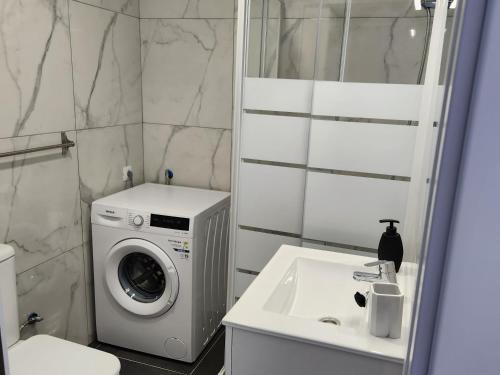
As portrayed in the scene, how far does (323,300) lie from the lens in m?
1.63

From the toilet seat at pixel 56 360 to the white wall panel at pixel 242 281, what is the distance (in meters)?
0.86

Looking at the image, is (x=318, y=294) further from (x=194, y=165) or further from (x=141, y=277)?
(x=194, y=165)

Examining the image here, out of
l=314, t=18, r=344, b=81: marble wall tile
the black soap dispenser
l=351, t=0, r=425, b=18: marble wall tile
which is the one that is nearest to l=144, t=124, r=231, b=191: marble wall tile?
l=314, t=18, r=344, b=81: marble wall tile

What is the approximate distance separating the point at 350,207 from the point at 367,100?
532 mm

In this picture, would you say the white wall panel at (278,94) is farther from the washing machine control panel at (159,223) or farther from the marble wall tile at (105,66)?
the marble wall tile at (105,66)

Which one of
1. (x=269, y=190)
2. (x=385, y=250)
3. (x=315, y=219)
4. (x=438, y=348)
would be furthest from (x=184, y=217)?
(x=438, y=348)

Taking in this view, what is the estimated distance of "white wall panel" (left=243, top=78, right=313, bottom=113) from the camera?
7.36ft

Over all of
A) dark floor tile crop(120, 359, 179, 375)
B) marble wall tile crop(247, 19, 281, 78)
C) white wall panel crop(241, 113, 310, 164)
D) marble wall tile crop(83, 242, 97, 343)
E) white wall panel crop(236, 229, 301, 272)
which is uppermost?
marble wall tile crop(247, 19, 281, 78)

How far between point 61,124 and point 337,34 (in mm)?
1465

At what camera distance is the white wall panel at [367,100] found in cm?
204

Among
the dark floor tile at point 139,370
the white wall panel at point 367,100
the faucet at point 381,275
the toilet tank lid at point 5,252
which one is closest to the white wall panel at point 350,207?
the white wall panel at point 367,100

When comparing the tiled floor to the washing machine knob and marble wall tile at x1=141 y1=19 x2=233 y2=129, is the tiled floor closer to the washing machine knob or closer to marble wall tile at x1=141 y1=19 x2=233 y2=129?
the washing machine knob

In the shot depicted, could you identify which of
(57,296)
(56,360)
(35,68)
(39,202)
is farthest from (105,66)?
(56,360)

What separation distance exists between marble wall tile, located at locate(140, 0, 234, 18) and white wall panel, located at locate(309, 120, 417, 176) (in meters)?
1.01
